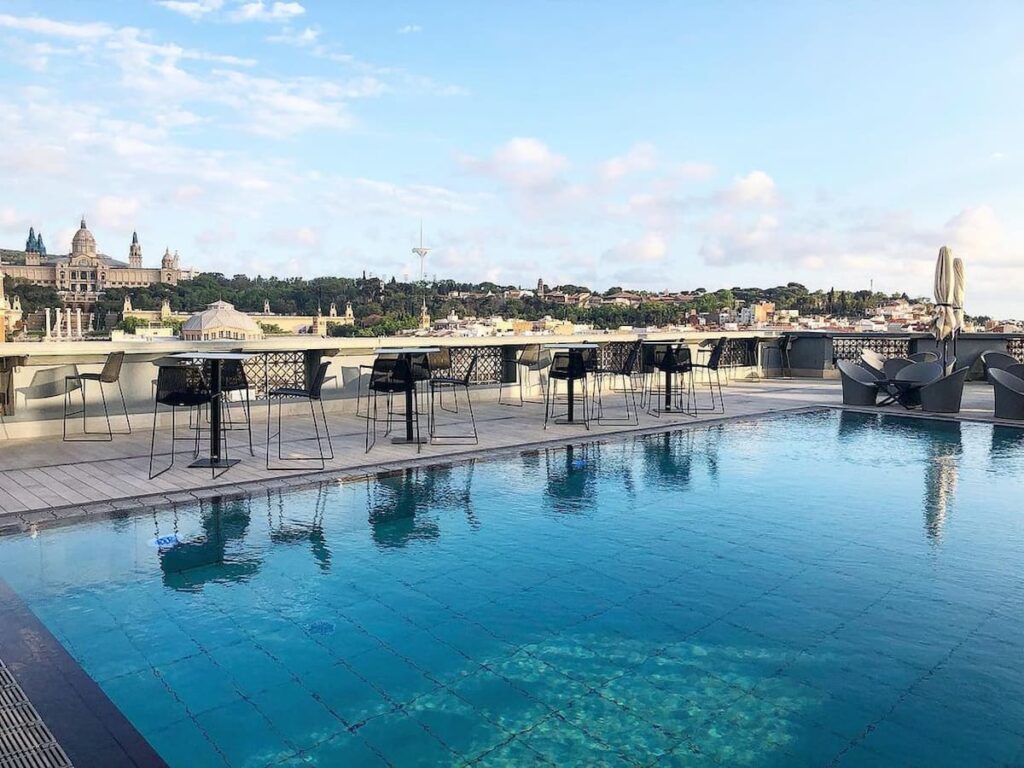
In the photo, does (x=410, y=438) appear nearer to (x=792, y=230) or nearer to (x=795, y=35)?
(x=795, y=35)

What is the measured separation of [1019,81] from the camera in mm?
11594

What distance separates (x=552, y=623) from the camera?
305 centimetres

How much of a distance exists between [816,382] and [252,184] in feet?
73.4

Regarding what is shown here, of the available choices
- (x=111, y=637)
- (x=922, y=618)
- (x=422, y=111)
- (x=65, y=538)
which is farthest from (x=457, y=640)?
(x=422, y=111)

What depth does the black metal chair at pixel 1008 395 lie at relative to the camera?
30.4 ft

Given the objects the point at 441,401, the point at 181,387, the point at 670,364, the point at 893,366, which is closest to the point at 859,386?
the point at 893,366

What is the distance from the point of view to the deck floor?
4.77 metres

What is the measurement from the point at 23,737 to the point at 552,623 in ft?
6.03

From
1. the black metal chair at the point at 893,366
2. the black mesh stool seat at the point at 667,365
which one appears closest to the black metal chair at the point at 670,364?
the black mesh stool seat at the point at 667,365

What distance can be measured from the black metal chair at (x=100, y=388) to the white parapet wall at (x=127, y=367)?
0.16 ft

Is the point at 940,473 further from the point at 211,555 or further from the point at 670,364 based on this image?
the point at 211,555

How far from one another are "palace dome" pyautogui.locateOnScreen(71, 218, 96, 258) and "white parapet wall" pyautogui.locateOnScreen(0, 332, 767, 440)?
14093cm

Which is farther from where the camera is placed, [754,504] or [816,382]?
[816,382]

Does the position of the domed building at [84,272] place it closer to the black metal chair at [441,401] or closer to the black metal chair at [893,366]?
the black metal chair at [441,401]
